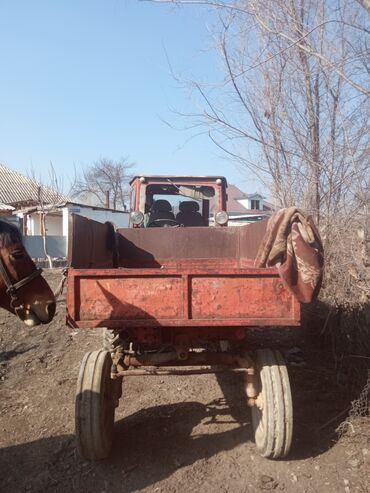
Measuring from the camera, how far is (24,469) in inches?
136

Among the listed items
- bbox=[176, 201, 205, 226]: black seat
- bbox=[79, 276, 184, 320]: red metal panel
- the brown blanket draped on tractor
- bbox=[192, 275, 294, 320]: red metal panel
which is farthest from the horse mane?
bbox=[176, 201, 205, 226]: black seat

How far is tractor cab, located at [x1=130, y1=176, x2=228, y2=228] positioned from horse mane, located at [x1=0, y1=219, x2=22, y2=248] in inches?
136

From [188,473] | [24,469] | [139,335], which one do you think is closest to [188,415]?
[188,473]

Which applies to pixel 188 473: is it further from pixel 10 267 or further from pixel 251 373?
pixel 10 267

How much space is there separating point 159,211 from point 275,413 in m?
4.27

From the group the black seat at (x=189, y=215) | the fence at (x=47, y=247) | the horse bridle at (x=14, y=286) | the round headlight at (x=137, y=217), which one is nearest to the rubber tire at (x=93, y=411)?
the horse bridle at (x=14, y=286)

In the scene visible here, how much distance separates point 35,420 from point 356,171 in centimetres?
426

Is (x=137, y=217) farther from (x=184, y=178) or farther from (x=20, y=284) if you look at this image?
(x=20, y=284)

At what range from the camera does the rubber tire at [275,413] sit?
328 cm

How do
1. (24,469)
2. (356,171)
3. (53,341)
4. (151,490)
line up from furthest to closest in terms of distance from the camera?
(53,341), (356,171), (24,469), (151,490)

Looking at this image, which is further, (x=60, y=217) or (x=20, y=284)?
(x=60, y=217)

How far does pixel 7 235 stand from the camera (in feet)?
10.6

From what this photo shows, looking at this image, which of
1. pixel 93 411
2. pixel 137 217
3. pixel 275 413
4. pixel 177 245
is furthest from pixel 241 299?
pixel 137 217

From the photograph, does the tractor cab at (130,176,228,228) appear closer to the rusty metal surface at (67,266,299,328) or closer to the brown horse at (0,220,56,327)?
the brown horse at (0,220,56,327)
